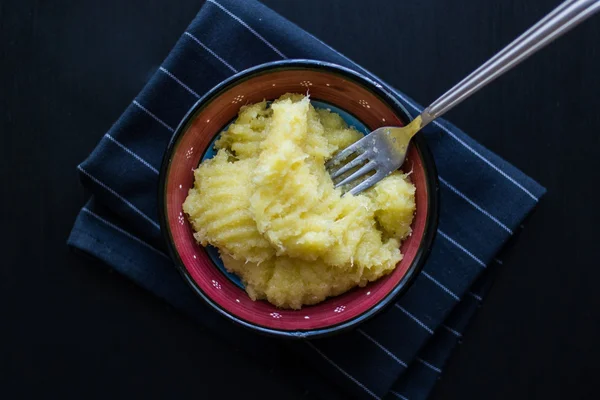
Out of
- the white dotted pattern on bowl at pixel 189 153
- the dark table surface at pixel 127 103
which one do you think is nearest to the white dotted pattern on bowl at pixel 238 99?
the white dotted pattern on bowl at pixel 189 153

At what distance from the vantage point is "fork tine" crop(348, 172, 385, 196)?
4.42 ft

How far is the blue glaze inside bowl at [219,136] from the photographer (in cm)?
141

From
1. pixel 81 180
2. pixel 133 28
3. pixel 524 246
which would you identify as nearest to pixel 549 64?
pixel 524 246

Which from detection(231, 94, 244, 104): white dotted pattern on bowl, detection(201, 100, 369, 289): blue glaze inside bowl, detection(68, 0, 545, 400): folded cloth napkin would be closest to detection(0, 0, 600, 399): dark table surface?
detection(68, 0, 545, 400): folded cloth napkin

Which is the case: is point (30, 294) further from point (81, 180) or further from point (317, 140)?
point (317, 140)

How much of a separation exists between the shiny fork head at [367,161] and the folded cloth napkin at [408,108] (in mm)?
226

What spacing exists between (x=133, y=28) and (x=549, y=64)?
1.15m

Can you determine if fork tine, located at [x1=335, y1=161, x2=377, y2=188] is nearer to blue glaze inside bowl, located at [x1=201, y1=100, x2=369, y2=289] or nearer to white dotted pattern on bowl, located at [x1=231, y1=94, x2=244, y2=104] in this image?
blue glaze inside bowl, located at [x1=201, y1=100, x2=369, y2=289]

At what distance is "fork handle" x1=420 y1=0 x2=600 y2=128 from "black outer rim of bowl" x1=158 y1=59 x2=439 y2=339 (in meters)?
0.13

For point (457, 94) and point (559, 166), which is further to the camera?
point (559, 166)

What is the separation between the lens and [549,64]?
1.67 metres

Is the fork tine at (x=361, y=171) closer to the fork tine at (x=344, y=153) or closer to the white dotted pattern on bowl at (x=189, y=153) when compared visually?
the fork tine at (x=344, y=153)

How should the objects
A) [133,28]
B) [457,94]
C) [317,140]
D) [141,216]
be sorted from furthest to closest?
[133,28], [141,216], [317,140], [457,94]

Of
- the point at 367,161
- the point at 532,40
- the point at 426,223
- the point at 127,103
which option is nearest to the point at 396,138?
the point at 367,161
